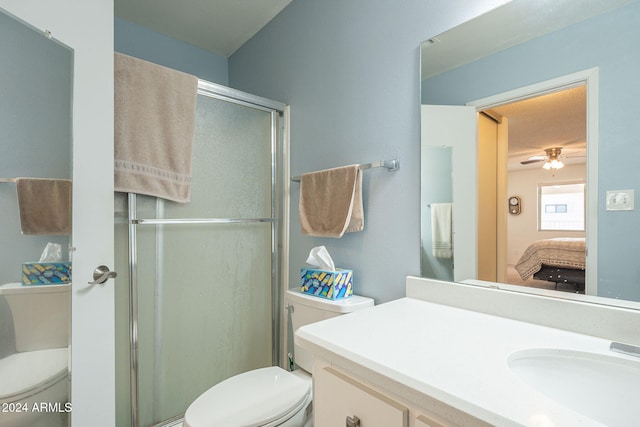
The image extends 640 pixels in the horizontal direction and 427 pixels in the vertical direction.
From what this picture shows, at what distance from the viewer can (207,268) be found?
166 centimetres

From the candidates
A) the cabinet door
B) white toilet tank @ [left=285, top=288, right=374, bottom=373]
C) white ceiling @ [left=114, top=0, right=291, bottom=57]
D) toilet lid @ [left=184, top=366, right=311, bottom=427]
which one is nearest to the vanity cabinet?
the cabinet door

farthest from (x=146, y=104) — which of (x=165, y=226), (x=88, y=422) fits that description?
(x=88, y=422)

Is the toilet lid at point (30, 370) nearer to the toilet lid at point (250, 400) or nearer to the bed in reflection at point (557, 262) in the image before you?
the toilet lid at point (250, 400)

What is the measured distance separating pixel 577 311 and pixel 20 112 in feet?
5.13

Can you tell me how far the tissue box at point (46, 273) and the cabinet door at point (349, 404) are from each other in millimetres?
817

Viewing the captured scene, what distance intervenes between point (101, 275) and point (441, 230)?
123cm

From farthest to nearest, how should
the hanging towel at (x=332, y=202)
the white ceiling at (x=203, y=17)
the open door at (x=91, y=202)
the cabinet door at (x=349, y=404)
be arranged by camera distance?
the white ceiling at (x=203, y=17), the hanging towel at (x=332, y=202), the open door at (x=91, y=202), the cabinet door at (x=349, y=404)

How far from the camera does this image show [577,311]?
841 mm

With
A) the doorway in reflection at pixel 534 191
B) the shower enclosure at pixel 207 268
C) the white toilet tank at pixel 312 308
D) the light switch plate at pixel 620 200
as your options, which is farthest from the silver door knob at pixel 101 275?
the light switch plate at pixel 620 200

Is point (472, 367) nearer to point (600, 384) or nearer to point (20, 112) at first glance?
point (600, 384)

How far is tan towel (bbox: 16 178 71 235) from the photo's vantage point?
0.85m

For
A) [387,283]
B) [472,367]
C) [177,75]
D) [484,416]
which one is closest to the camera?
[484,416]

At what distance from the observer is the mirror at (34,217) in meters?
0.79

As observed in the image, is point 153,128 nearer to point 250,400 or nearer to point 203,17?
point 203,17
